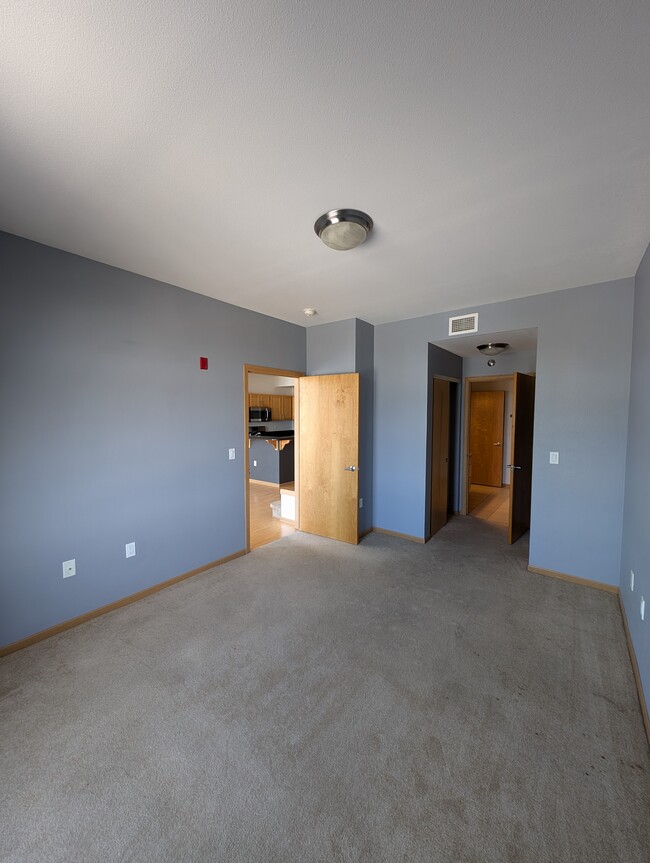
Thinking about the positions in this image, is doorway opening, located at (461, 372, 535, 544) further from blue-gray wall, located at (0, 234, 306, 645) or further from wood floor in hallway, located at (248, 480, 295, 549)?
blue-gray wall, located at (0, 234, 306, 645)

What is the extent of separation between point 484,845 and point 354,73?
2.66 metres

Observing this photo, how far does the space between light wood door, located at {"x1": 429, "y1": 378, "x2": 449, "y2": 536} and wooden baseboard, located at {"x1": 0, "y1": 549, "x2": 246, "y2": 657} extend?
8.70 feet

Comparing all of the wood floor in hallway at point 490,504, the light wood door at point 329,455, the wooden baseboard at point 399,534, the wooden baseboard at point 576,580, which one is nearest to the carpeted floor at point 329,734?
the wooden baseboard at point 576,580

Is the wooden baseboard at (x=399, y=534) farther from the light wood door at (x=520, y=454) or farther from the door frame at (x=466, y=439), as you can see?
the door frame at (x=466, y=439)

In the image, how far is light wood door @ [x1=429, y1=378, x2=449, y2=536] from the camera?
420cm

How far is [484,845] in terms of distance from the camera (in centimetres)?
122

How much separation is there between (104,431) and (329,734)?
7.95 ft

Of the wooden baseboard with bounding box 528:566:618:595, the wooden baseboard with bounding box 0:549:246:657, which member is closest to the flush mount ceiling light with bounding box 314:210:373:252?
the wooden baseboard with bounding box 0:549:246:657

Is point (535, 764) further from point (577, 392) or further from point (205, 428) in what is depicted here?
point (205, 428)

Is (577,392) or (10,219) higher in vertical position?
(10,219)

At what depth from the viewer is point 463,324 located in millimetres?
3623

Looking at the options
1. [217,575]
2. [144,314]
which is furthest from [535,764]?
[144,314]

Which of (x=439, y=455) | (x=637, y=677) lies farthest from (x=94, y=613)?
A: (x=439, y=455)

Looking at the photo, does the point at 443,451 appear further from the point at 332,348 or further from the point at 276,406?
the point at 276,406
